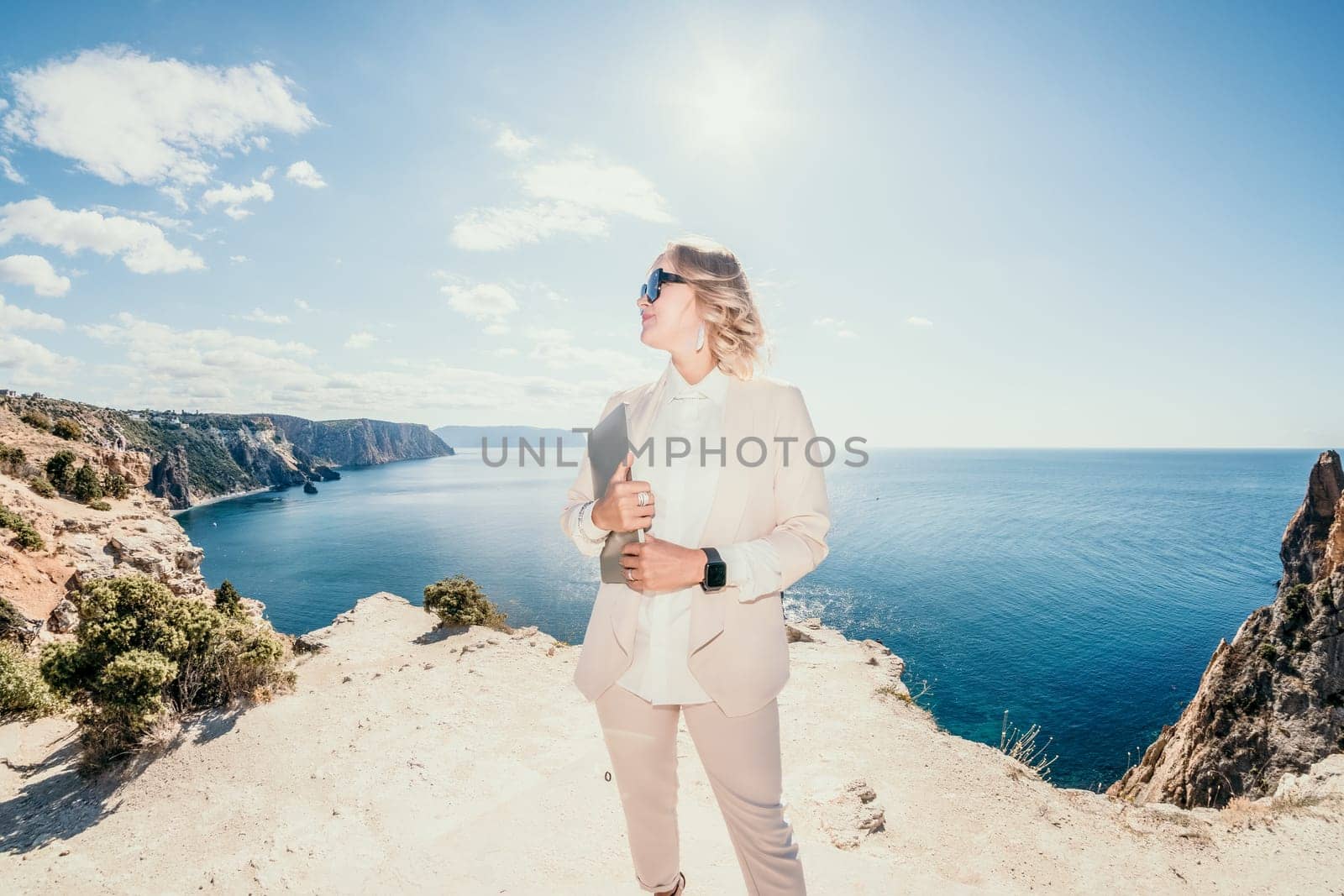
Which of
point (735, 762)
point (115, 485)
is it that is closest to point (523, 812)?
point (735, 762)

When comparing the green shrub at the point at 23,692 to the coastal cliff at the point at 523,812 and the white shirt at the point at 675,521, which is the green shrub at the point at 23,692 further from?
the white shirt at the point at 675,521

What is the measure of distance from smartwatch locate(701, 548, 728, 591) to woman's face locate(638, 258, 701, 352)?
66cm

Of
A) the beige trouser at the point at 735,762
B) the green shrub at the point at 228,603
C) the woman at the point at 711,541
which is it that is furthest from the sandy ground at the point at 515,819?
the green shrub at the point at 228,603

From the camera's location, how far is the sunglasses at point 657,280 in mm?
1698

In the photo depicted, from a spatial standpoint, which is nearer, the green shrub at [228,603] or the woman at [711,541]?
the woman at [711,541]

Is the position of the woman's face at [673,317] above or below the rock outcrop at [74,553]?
above

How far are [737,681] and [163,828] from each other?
8.63 metres

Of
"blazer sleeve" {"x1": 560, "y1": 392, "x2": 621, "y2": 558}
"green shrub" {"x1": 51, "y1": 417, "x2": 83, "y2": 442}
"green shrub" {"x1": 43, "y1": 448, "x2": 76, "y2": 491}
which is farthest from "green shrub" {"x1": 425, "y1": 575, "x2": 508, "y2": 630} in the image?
"green shrub" {"x1": 51, "y1": 417, "x2": 83, "y2": 442}

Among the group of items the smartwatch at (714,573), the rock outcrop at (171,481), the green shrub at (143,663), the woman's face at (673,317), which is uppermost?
the woman's face at (673,317)

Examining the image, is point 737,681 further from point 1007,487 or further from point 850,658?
point 1007,487

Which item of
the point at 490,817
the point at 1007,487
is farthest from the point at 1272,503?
the point at 490,817

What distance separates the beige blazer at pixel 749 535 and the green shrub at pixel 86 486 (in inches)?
1278

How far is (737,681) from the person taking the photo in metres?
1.59

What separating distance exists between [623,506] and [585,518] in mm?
226
